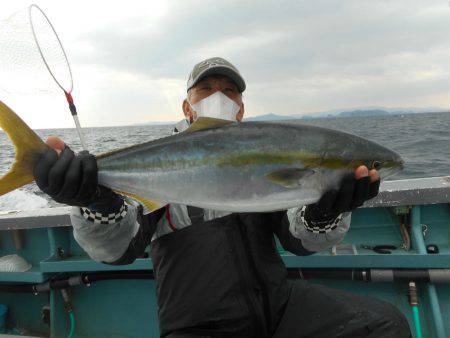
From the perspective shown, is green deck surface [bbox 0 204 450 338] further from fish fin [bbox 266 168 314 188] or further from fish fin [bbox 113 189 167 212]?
fish fin [bbox 113 189 167 212]

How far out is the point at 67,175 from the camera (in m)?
2.57

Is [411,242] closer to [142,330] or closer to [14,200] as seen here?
[142,330]

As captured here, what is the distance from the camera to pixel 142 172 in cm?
266

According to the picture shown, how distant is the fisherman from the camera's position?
3020 mm

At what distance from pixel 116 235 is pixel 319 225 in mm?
1749

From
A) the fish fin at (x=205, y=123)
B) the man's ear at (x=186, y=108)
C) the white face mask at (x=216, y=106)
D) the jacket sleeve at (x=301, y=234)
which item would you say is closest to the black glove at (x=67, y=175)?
the fish fin at (x=205, y=123)

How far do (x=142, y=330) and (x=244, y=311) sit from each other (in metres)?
2.65

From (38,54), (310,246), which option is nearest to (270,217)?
(310,246)

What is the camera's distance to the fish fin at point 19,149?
2402mm

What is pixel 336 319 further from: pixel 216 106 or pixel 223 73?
pixel 223 73

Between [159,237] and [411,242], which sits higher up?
[159,237]

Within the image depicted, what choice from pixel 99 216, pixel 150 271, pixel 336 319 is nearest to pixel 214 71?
pixel 99 216

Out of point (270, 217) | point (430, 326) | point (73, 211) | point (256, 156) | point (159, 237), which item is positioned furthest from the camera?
point (430, 326)

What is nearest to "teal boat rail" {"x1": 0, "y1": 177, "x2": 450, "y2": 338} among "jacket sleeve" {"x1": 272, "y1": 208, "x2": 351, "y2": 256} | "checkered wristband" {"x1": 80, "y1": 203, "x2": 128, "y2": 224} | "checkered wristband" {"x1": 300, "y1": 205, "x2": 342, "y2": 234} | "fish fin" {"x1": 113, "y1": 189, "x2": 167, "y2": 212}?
"jacket sleeve" {"x1": 272, "y1": 208, "x2": 351, "y2": 256}
